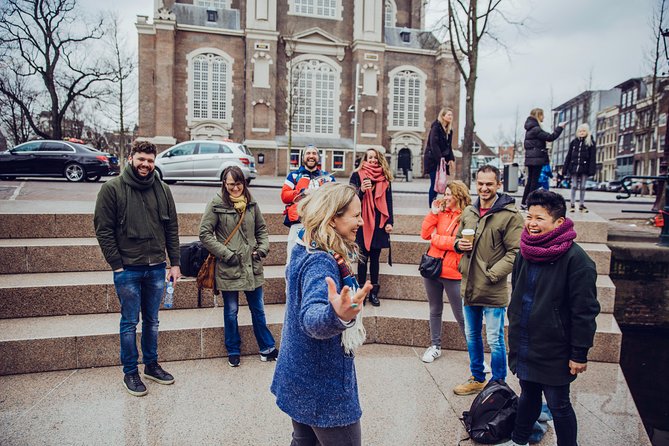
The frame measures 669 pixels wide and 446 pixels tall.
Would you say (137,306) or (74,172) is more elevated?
(74,172)

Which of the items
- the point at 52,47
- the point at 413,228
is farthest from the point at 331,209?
the point at 52,47

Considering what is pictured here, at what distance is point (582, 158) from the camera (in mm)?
9188

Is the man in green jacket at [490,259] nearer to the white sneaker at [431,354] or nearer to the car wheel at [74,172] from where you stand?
the white sneaker at [431,354]

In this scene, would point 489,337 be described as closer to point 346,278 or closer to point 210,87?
point 346,278

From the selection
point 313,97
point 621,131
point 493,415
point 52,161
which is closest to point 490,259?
point 493,415

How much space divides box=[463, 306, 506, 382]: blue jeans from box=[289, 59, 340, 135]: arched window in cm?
3314

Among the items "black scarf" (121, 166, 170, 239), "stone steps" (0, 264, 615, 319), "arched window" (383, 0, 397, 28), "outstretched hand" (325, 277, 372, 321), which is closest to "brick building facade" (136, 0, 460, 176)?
"arched window" (383, 0, 397, 28)

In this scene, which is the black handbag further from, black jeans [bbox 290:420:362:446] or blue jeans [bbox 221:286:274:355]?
black jeans [bbox 290:420:362:446]

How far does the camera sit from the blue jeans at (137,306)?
4105mm

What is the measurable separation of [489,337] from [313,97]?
1352 inches

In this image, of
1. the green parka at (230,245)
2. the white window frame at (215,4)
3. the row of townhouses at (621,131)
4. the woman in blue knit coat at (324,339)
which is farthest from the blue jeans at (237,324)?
the row of townhouses at (621,131)

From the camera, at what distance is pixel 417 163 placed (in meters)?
38.1

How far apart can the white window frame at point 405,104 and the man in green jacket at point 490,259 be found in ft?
115

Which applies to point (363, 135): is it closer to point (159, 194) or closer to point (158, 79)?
point (158, 79)
